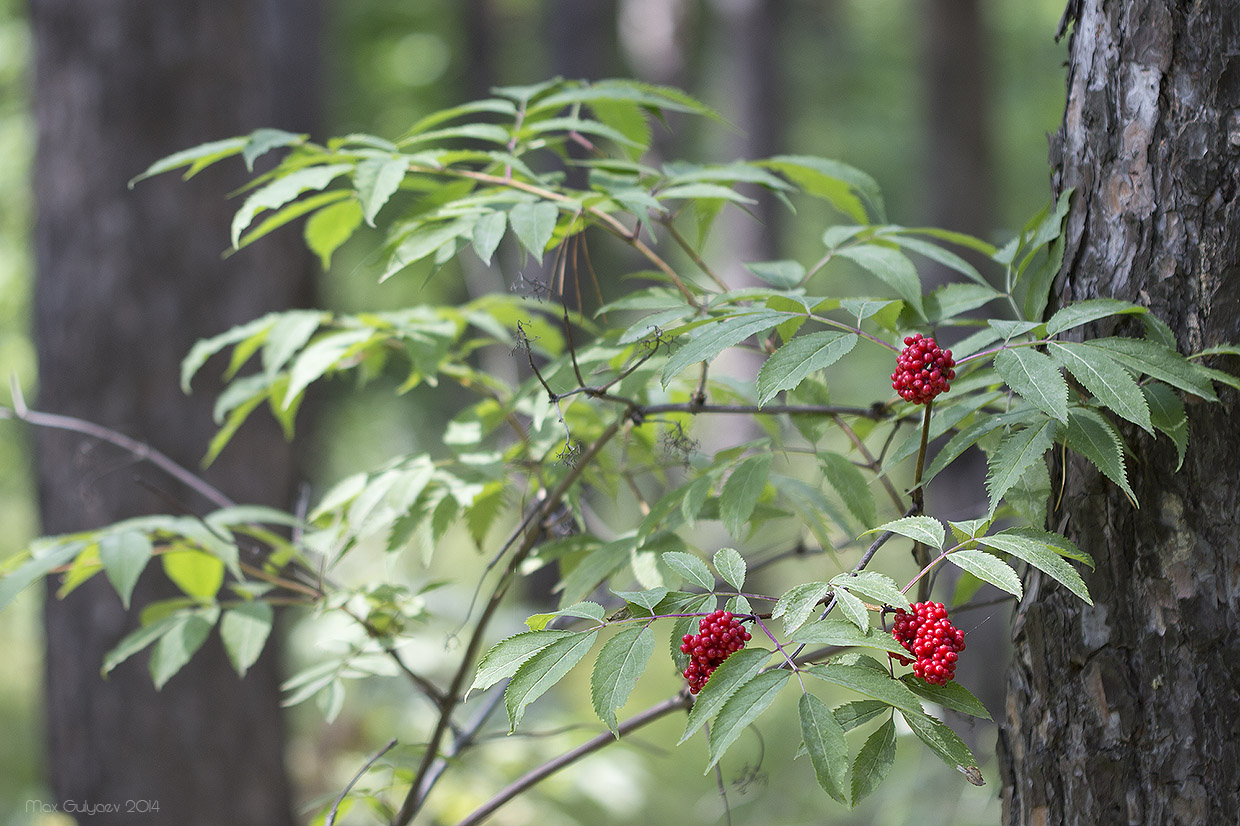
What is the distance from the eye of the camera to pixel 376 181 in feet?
3.47

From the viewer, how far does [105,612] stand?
2.85 metres

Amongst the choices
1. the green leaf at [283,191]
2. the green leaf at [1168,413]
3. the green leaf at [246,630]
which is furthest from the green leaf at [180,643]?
the green leaf at [1168,413]

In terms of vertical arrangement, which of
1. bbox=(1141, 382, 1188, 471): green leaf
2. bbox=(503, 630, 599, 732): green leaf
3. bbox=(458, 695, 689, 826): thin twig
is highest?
bbox=(1141, 382, 1188, 471): green leaf

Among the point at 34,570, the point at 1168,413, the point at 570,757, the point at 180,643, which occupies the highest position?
the point at 1168,413

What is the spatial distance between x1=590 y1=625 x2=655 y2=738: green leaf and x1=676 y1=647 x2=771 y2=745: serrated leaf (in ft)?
0.18

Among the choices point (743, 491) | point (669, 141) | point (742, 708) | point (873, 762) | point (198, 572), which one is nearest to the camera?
point (742, 708)

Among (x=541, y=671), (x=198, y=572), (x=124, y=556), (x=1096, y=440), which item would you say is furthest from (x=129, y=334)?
(x=1096, y=440)

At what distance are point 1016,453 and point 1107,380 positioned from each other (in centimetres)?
10

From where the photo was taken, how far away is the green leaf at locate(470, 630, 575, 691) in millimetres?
739

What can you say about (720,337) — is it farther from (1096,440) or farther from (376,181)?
(376,181)

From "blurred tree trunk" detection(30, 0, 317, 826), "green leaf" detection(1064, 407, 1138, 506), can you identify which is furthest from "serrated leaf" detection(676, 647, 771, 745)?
"blurred tree trunk" detection(30, 0, 317, 826)

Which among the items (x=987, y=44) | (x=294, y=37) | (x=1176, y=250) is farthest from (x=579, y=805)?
(x=294, y=37)

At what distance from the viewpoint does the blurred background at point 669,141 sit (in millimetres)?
4082

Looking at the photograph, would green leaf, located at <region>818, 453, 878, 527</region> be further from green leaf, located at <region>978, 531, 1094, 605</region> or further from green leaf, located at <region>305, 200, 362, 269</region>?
green leaf, located at <region>305, 200, 362, 269</region>
